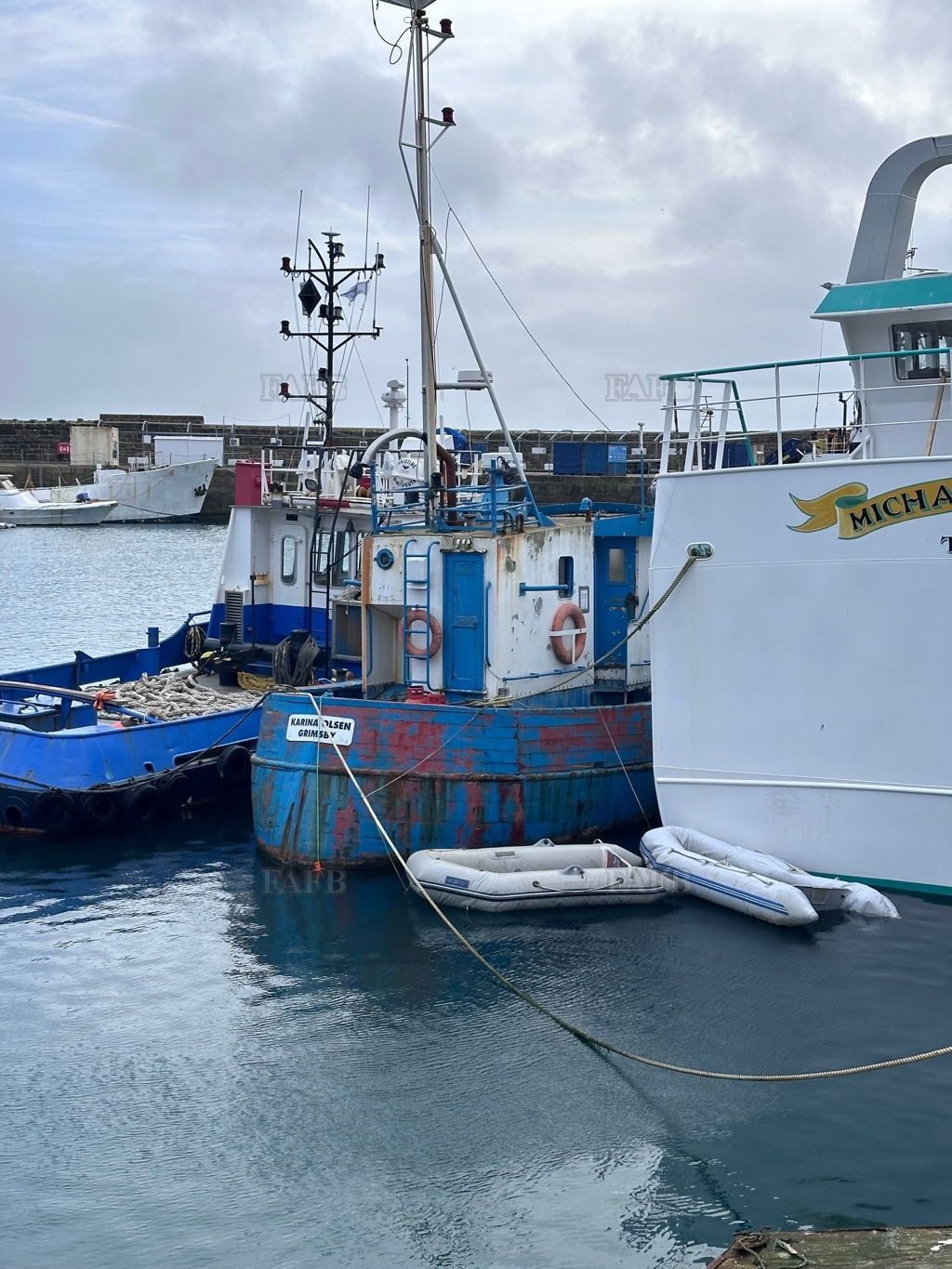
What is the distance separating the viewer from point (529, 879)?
1160 centimetres

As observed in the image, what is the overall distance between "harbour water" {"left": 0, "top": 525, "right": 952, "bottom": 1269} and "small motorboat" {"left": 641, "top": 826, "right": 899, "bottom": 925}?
0.18 meters

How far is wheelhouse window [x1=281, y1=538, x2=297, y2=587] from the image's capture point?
1719 cm

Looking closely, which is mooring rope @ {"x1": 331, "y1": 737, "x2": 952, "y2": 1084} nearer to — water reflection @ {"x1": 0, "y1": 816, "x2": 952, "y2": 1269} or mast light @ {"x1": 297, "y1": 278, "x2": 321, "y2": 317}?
water reflection @ {"x1": 0, "y1": 816, "x2": 952, "y2": 1269}

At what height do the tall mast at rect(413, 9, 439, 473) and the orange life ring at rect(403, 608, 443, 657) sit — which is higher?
the tall mast at rect(413, 9, 439, 473)

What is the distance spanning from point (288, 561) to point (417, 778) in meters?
5.69

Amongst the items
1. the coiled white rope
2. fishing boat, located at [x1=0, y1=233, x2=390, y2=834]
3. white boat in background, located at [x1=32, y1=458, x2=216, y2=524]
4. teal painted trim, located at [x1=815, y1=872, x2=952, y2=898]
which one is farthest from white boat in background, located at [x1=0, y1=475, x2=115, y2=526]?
teal painted trim, located at [x1=815, y1=872, x2=952, y2=898]

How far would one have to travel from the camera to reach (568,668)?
46.4 feet

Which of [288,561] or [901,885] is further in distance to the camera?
[288,561]

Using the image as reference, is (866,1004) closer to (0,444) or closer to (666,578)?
(666,578)

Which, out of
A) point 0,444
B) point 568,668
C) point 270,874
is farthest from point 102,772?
point 0,444

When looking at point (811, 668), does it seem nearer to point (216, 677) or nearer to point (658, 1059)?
point (658, 1059)

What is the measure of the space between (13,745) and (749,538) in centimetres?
797

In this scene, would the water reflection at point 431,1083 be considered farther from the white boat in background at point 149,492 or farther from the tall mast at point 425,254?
the white boat in background at point 149,492

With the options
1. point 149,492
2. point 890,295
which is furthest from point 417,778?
point 149,492
